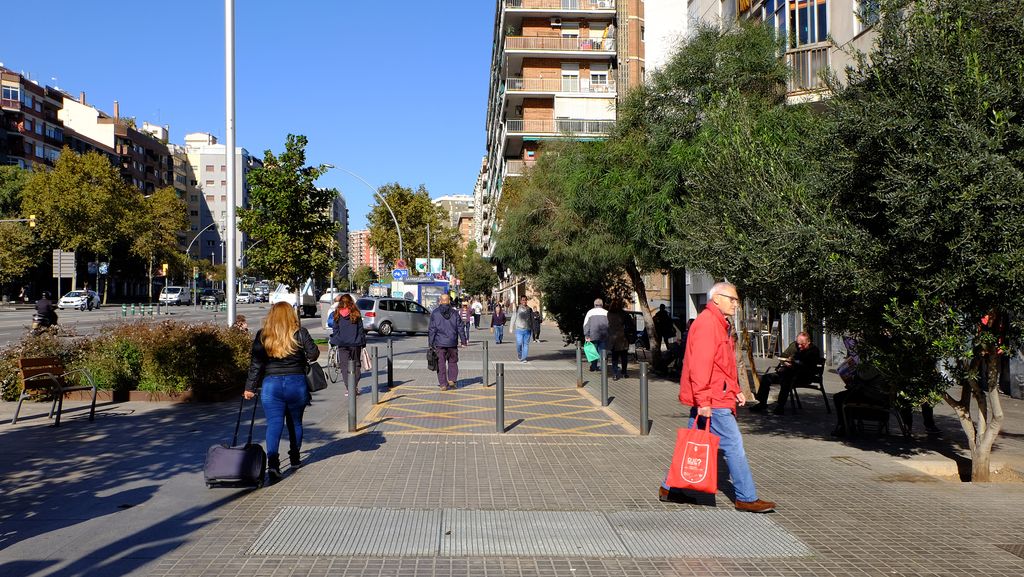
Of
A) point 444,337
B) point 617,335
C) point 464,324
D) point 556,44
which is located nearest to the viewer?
point 444,337

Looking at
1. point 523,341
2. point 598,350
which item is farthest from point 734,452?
point 523,341

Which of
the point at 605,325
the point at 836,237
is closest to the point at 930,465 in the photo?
the point at 836,237

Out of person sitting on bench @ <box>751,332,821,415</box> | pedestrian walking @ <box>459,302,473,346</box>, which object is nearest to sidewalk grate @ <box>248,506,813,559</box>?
person sitting on bench @ <box>751,332,821,415</box>

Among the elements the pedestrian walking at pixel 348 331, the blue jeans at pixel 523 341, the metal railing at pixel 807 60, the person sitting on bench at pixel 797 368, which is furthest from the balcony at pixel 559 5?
the person sitting on bench at pixel 797 368

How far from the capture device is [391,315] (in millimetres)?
34688

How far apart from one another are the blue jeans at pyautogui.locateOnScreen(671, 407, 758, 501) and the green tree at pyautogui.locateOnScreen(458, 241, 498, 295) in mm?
79973

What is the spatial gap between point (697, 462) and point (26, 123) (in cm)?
8525

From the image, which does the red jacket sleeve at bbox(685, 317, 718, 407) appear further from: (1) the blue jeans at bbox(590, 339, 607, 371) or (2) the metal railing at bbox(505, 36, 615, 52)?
(2) the metal railing at bbox(505, 36, 615, 52)

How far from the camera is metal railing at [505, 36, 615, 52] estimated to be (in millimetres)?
54781

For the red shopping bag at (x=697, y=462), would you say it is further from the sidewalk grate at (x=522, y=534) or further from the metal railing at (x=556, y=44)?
the metal railing at (x=556, y=44)

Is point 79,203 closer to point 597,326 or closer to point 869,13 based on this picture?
point 597,326

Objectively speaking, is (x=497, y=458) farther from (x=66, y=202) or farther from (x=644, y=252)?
(x=66, y=202)

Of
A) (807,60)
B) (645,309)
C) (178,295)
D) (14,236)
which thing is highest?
(14,236)

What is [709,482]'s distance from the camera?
6242 mm
